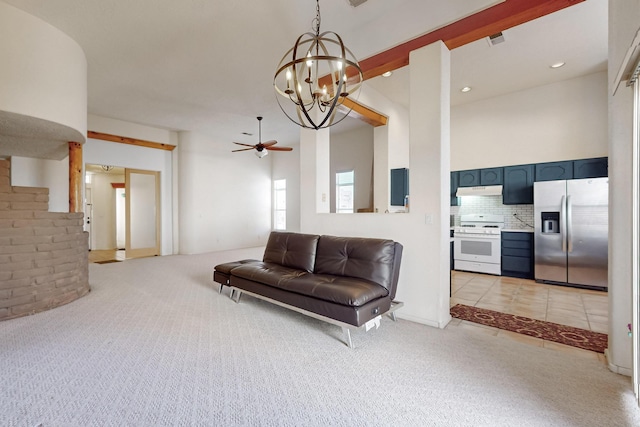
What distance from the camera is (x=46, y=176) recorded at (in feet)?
17.3

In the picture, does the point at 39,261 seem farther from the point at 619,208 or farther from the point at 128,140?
the point at 619,208

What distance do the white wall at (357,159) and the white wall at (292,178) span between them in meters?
1.46

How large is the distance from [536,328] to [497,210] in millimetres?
3392

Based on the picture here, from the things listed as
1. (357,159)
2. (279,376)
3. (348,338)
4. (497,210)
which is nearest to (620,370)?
(348,338)

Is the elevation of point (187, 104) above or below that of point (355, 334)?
above

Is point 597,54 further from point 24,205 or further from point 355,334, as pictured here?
point 24,205

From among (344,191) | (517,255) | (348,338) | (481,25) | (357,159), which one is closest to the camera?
(348,338)

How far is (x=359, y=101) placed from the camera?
4.88 metres

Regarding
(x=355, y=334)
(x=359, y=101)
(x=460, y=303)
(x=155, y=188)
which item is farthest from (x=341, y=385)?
(x=155, y=188)

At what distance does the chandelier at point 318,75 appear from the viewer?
2.01m

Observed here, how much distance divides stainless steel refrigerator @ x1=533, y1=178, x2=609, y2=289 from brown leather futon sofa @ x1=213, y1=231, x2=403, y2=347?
342cm

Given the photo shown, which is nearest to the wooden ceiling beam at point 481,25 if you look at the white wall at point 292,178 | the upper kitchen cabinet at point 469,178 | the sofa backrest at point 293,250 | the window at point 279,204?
the sofa backrest at point 293,250

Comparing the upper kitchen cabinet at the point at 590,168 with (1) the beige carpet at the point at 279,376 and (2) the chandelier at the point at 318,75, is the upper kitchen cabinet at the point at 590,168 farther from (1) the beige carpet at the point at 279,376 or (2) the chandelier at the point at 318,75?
(2) the chandelier at the point at 318,75

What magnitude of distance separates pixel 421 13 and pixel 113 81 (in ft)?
16.7
